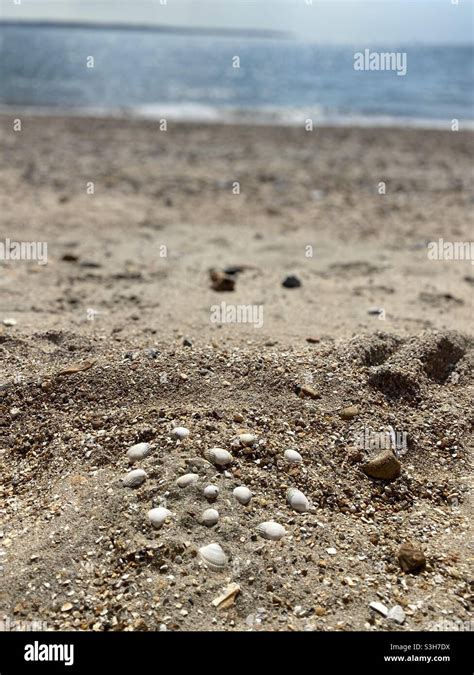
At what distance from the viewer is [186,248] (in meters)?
7.28

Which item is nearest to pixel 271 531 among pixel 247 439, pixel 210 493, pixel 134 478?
pixel 210 493

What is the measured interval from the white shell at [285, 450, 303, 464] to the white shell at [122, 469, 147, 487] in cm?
78

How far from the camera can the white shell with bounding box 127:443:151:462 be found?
350 centimetres

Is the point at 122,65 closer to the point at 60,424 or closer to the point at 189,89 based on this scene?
the point at 189,89

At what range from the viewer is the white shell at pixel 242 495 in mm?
3281

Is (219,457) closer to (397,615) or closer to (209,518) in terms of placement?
(209,518)

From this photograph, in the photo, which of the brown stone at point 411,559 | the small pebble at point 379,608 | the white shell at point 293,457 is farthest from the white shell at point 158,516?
the brown stone at point 411,559

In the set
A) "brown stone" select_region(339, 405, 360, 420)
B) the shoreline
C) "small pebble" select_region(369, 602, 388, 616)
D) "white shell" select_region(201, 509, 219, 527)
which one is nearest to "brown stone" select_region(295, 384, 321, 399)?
"brown stone" select_region(339, 405, 360, 420)

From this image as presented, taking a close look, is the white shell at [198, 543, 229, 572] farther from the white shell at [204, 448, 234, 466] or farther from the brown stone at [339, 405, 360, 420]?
the brown stone at [339, 405, 360, 420]

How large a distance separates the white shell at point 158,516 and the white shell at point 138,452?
410 millimetres

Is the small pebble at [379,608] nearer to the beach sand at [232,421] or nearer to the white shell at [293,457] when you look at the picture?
the beach sand at [232,421]

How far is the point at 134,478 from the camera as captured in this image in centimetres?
334
